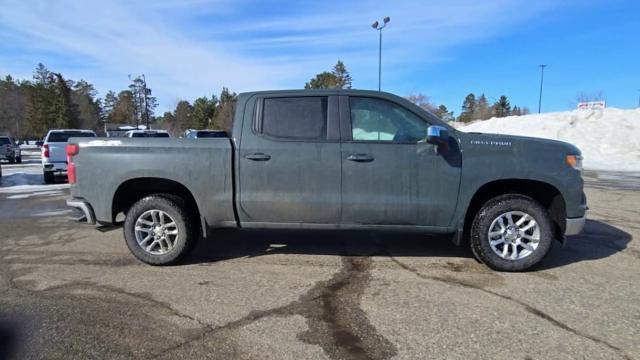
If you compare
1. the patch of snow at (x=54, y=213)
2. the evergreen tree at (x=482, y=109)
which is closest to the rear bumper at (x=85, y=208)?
the patch of snow at (x=54, y=213)

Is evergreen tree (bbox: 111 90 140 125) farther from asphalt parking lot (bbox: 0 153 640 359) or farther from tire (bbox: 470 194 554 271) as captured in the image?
tire (bbox: 470 194 554 271)

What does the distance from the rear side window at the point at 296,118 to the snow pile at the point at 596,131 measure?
21180 mm

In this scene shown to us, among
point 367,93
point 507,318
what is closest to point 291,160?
point 367,93

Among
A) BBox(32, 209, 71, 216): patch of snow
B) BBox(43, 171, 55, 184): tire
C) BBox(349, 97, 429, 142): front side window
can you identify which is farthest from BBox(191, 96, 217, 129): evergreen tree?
BBox(349, 97, 429, 142): front side window

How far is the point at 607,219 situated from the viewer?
7.15 meters

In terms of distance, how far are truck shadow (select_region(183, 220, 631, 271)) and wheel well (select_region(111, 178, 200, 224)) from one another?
70 cm

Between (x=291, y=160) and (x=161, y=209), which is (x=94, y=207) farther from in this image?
(x=291, y=160)

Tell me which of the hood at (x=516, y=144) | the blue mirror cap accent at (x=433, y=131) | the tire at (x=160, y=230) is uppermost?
the blue mirror cap accent at (x=433, y=131)

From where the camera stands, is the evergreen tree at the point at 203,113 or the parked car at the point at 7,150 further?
the evergreen tree at the point at 203,113

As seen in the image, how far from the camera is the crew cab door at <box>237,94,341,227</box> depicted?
14.1 ft

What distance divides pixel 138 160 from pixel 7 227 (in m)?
3.95

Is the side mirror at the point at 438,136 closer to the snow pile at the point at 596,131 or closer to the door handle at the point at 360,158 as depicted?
the door handle at the point at 360,158

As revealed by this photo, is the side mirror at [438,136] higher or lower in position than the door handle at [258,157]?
higher

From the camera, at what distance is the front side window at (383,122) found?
431 cm
